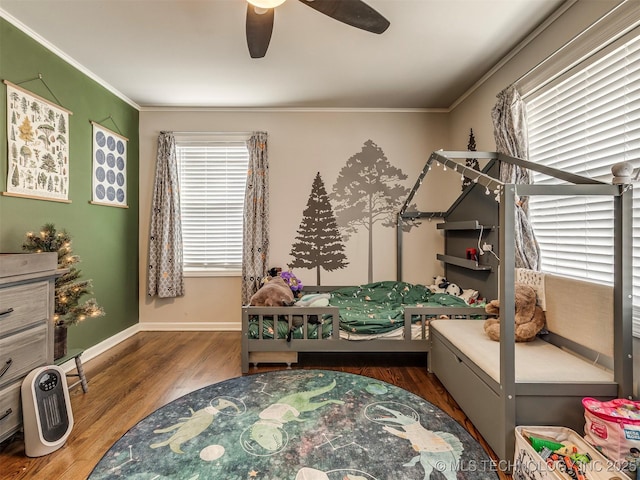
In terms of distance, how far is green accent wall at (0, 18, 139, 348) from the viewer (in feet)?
7.24

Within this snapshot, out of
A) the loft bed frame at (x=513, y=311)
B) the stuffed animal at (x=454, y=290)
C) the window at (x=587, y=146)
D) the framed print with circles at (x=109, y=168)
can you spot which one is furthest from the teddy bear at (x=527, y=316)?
the framed print with circles at (x=109, y=168)

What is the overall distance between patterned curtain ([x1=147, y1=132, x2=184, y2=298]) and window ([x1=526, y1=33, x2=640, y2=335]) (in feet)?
11.7

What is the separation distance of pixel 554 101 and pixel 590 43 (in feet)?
1.25

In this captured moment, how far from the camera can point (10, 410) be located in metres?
1.61

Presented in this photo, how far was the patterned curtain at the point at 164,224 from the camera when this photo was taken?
12.0 feet

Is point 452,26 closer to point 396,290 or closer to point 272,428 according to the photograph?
point 396,290

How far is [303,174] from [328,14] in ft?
7.48

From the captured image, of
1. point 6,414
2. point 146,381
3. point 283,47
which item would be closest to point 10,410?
point 6,414

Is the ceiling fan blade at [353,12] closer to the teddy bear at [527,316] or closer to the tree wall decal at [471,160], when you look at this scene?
the teddy bear at [527,316]

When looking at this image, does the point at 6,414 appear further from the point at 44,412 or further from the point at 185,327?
the point at 185,327

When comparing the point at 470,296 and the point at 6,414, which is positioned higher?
the point at 470,296

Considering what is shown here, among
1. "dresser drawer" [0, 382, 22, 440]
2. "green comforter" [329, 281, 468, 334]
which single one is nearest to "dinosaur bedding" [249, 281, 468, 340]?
"green comforter" [329, 281, 468, 334]

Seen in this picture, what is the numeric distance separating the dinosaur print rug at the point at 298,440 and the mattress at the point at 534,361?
44 centimetres

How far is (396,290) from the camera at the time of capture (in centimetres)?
343
